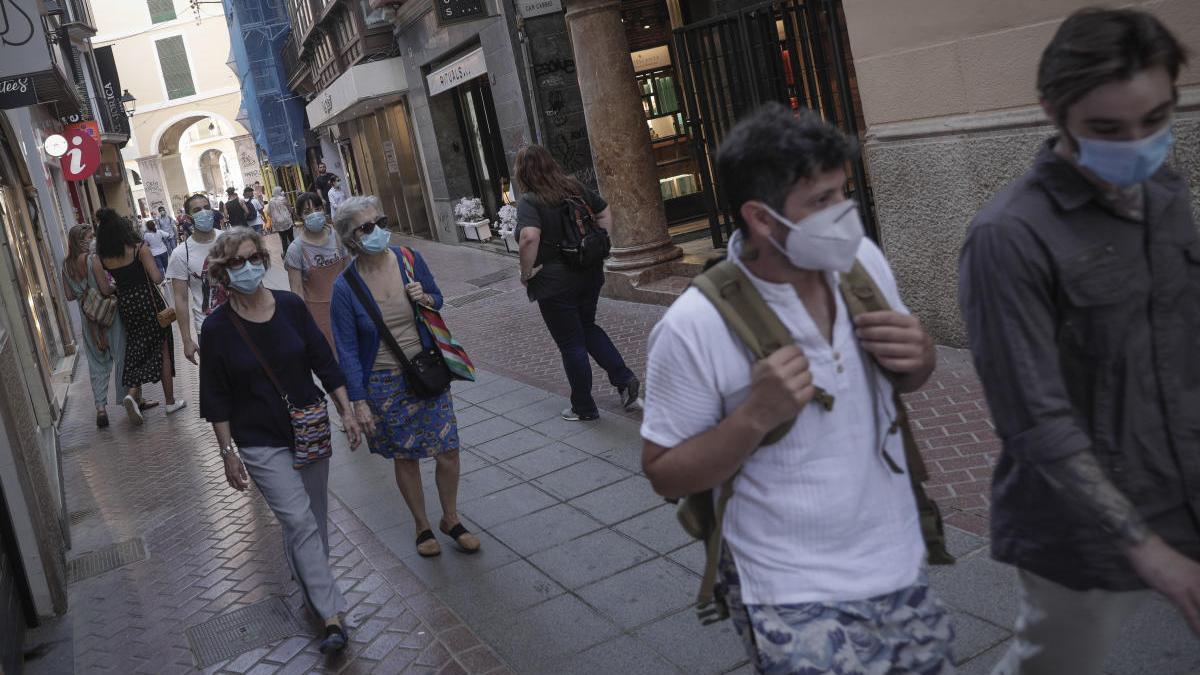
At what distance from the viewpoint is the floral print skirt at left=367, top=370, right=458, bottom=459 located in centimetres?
541

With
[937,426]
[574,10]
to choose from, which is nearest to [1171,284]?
[937,426]

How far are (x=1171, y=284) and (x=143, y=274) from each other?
10022 millimetres

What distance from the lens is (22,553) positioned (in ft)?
19.0

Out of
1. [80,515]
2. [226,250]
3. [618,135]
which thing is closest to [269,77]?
[618,135]

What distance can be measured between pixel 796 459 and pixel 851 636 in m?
→ 0.35

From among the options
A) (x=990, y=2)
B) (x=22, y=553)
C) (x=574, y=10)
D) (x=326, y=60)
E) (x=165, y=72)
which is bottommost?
(x=22, y=553)

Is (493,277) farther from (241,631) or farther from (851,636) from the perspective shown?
(851,636)

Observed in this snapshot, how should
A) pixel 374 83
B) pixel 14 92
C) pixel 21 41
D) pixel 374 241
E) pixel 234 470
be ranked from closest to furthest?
1. pixel 234 470
2. pixel 374 241
3. pixel 21 41
4. pixel 14 92
5. pixel 374 83

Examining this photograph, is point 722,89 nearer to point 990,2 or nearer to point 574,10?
point 574,10

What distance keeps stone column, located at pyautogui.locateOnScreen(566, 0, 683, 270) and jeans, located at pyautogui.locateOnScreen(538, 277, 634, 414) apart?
4027 mm

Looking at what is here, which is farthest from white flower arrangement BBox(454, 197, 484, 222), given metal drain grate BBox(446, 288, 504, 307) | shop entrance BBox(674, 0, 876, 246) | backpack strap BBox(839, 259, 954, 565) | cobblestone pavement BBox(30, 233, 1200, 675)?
backpack strap BBox(839, 259, 954, 565)

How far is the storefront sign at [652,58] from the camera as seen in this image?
14.6 m

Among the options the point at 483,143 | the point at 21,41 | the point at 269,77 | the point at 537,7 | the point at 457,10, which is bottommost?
the point at 483,143

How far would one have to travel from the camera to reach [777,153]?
84.1 inches
